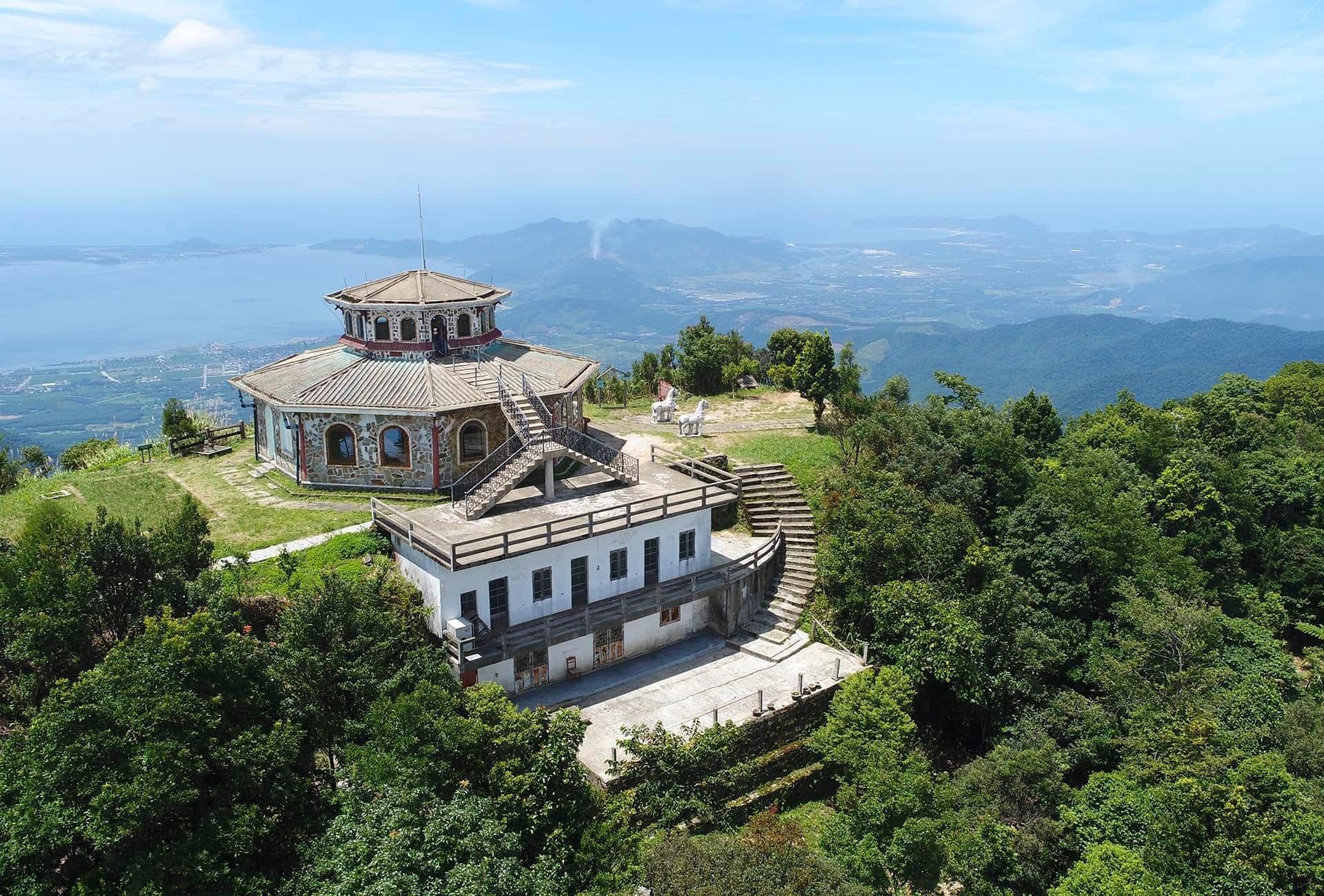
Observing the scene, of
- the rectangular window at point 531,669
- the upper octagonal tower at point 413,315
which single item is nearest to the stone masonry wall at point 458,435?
the upper octagonal tower at point 413,315

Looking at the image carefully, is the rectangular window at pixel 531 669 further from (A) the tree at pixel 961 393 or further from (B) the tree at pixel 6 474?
(B) the tree at pixel 6 474

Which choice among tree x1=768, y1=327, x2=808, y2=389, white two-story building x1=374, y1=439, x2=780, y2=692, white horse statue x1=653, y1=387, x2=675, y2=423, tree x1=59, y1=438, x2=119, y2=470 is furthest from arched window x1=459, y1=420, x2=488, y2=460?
tree x1=768, y1=327, x2=808, y2=389

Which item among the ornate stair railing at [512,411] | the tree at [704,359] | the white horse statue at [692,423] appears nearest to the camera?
the ornate stair railing at [512,411]

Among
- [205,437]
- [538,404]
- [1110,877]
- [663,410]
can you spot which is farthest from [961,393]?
[205,437]

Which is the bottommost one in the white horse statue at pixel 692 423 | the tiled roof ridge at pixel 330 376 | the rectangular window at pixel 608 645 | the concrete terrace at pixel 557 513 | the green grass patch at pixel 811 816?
the green grass patch at pixel 811 816

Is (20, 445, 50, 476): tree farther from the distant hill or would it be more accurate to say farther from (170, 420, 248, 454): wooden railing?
the distant hill

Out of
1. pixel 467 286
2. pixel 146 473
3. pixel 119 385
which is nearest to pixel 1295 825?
pixel 467 286
